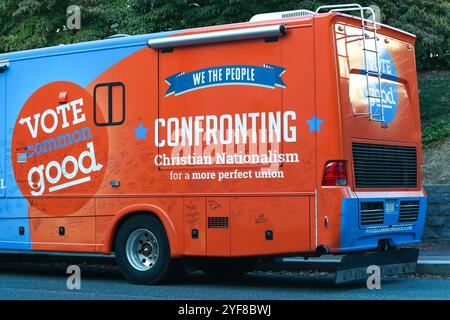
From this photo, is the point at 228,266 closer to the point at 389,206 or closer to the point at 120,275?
the point at 120,275

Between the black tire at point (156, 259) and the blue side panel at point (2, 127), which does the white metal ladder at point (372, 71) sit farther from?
the blue side panel at point (2, 127)

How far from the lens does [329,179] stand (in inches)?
426

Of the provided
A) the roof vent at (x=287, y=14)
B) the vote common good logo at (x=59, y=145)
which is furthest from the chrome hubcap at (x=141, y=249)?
the roof vent at (x=287, y=14)

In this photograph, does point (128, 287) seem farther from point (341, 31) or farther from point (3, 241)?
point (341, 31)

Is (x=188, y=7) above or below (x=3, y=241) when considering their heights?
above

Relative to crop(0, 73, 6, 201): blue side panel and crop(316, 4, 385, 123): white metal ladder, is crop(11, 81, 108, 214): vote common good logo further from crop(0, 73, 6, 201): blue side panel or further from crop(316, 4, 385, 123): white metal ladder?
crop(316, 4, 385, 123): white metal ladder

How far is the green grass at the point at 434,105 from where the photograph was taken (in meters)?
20.5

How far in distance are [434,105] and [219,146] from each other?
38.5 ft

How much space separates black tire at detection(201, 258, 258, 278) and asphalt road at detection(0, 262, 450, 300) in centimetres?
16

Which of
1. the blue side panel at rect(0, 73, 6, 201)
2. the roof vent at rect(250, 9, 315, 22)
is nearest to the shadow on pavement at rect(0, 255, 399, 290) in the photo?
the blue side panel at rect(0, 73, 6, 201)

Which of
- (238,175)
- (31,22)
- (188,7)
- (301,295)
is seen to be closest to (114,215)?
(238,175)

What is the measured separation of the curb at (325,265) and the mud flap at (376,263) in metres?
0.75
